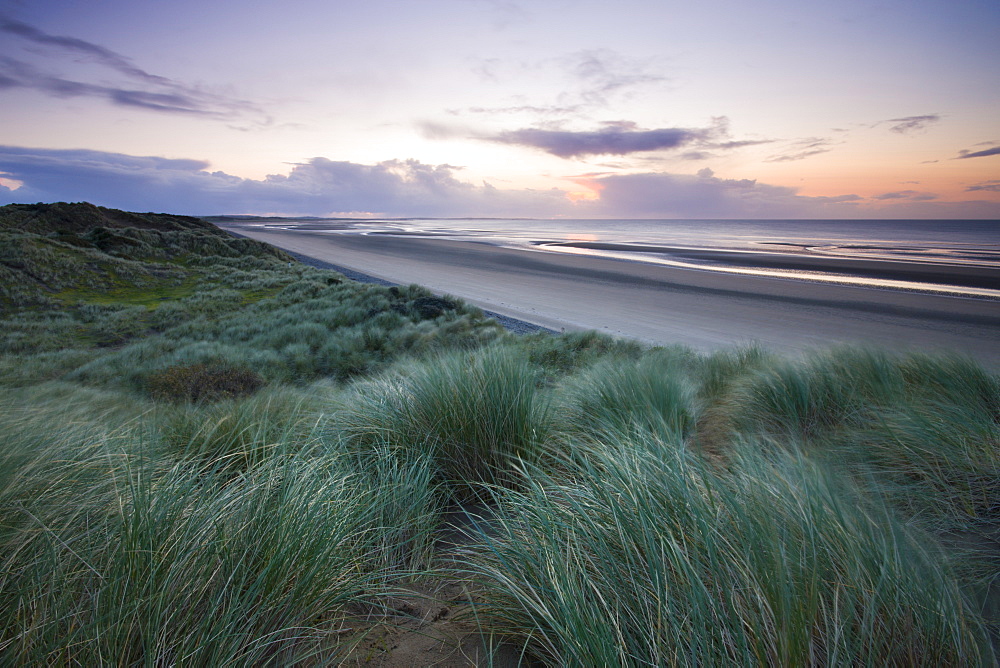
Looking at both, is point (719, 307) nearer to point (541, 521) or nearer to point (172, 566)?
point (541, 521)

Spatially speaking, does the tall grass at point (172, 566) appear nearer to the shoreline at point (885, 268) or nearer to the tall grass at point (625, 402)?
the tall grass at point (625, 402)

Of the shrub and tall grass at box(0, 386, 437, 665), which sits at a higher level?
tall grass at box(0, 386, 437, 665)

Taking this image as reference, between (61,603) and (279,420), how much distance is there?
2.61 metres

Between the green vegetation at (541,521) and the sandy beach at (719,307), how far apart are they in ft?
11.1

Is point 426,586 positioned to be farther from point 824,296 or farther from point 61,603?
point 824,296

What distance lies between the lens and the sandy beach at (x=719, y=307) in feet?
37.9

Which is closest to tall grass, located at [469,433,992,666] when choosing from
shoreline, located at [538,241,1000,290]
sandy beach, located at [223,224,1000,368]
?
sandy beach, located at [223,224,1000,368]

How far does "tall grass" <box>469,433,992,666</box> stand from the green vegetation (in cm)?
1

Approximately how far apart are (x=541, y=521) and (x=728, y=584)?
74 centimetres

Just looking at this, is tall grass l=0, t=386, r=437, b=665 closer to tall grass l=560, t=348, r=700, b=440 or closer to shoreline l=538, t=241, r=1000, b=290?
tall grass l=560, t=348, r=700, b=440

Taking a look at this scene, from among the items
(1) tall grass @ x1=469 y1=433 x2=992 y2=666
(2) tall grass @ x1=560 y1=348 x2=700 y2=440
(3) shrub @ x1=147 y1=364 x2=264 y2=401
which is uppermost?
(1) tall grass @ x1=469 y1=433 x2=992 y2=666

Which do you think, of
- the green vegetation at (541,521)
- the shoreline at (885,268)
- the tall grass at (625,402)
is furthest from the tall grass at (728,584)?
the shoreline at (885,268)

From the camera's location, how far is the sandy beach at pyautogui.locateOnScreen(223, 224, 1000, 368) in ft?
37.9

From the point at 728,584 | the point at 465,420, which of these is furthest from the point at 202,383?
the point at 728,584
